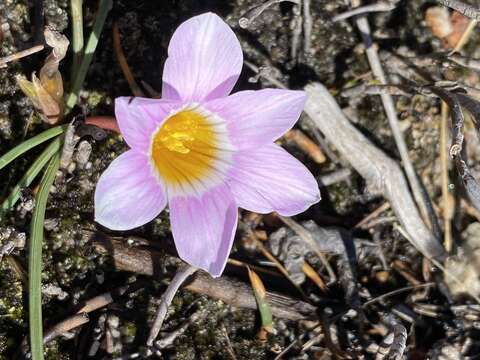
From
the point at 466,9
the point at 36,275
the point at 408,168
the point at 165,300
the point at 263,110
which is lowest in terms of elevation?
the point at 165,300

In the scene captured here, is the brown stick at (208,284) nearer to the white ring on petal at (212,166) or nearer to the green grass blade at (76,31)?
the white ring on petal at (212,166)

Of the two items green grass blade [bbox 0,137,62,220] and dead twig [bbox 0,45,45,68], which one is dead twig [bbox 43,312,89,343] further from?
dead twig [bbox 0,45,45,68]

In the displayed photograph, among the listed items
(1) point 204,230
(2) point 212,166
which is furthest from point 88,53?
(1) point 204,230

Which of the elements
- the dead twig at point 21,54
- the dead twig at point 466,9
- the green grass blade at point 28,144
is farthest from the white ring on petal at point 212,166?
the dead twig at point 466,9

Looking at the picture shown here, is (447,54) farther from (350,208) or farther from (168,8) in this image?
(168,8)

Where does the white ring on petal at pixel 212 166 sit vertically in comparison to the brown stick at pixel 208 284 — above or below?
above

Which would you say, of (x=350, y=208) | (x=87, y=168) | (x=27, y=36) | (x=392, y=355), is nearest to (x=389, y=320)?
(x=392, y=355)

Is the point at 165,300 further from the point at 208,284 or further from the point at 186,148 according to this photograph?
the point at 186,148
